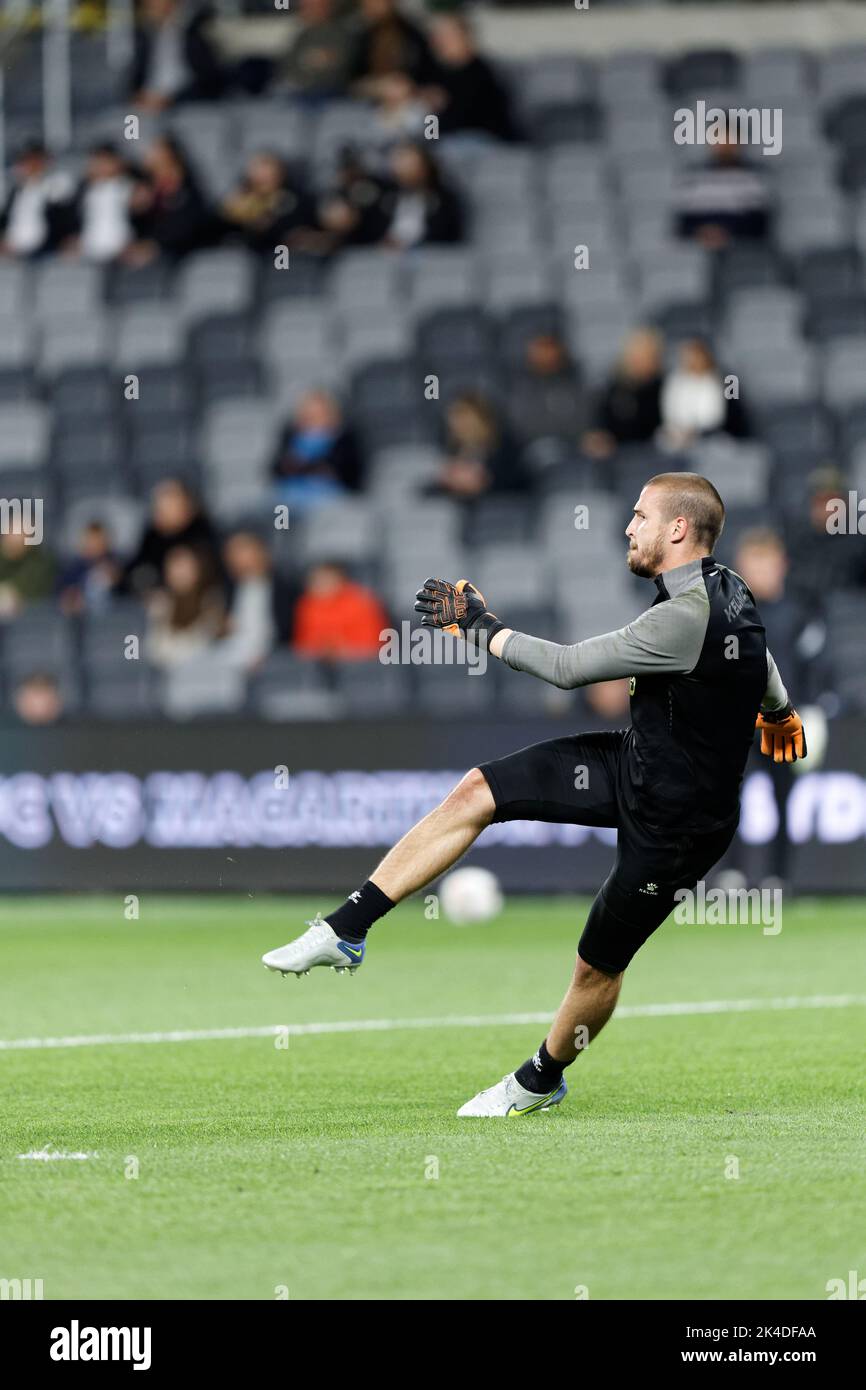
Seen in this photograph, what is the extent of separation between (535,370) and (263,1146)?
12.9 meters

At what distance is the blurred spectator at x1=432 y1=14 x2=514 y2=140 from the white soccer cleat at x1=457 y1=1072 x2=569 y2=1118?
15523 millimetres

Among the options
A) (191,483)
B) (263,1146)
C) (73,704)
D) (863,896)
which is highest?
(191,483)

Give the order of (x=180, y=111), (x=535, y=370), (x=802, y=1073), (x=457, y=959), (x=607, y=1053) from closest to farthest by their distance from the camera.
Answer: (x=802, y=1073), (x=607, y=1053), (x=457, y=959), (x=535, y=370), (x=180, y=111)

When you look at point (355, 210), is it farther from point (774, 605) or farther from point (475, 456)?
point (774, 605)

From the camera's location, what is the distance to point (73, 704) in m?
18.2

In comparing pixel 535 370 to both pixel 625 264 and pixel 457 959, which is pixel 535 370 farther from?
pixel 457 959

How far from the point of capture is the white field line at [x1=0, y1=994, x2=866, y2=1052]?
10.2 metres

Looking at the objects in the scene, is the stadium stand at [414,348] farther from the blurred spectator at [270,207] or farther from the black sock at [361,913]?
the black sock at [361,913]

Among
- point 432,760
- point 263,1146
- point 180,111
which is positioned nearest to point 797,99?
point 180,111

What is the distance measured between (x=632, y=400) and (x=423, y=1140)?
12317mm

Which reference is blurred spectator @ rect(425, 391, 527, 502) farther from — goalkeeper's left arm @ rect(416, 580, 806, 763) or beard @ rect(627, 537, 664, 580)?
goalkeeper's left arm @ rect(416, 580, 806, 763)
